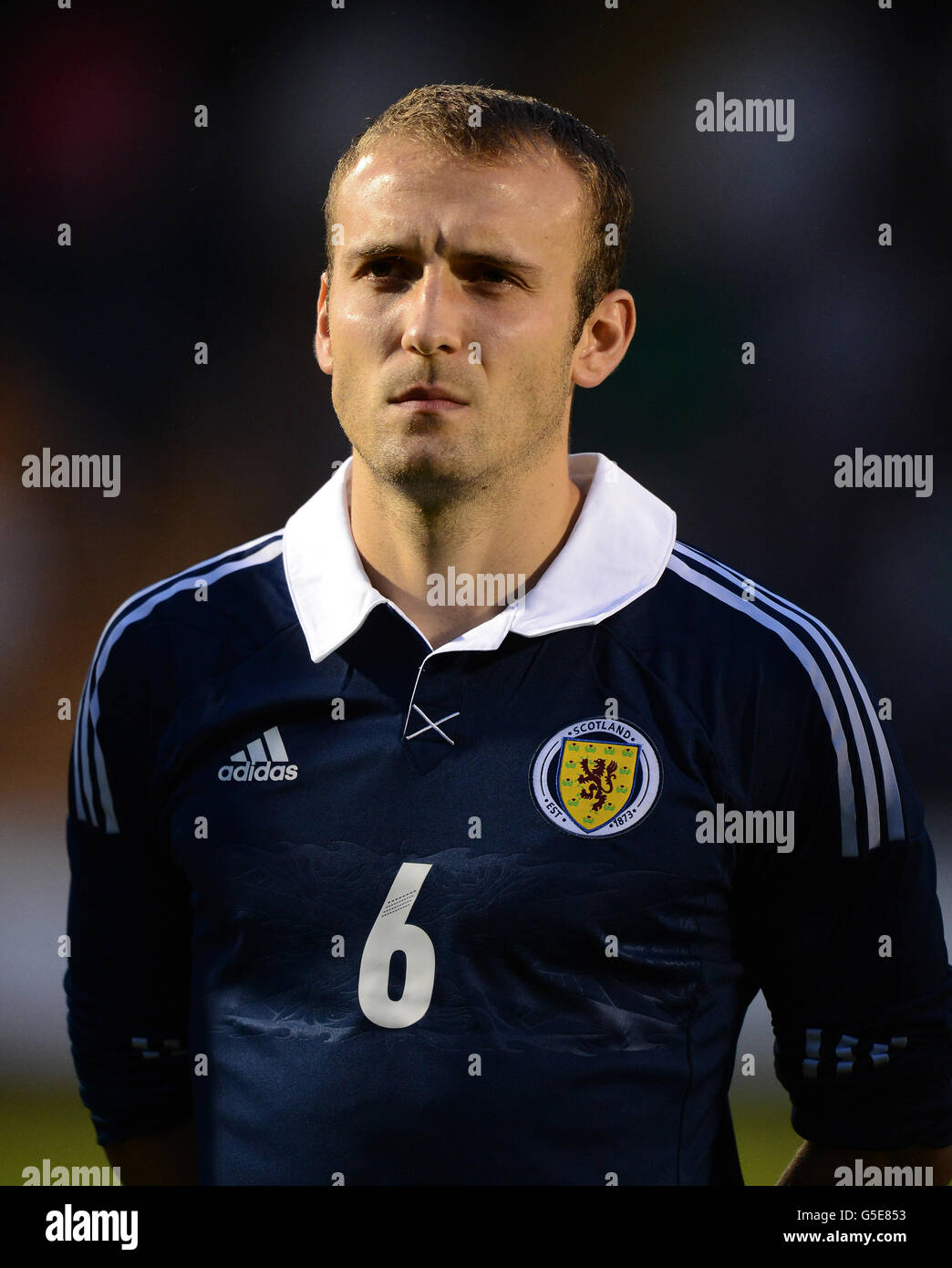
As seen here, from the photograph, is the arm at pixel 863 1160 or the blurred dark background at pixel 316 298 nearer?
the arm at pixel 863 1160

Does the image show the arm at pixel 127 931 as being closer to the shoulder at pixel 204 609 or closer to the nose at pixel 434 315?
the shoulder at pixel 204 609

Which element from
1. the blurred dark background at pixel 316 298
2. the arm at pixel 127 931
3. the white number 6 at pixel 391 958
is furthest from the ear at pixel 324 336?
the blurred dark background at pixel 316 298

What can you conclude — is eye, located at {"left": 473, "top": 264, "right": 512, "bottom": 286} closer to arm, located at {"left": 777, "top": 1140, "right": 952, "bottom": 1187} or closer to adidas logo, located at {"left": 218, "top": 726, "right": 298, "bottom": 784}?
adidas logo, located at {"left": 218, "top": 726, "right": 298, "bottom": 784}

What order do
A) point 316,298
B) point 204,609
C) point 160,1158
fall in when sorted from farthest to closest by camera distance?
point 316,298 < point 160,1158 < point 204,609

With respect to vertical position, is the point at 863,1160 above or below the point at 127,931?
below

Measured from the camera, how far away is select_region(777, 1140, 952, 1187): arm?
1.75m

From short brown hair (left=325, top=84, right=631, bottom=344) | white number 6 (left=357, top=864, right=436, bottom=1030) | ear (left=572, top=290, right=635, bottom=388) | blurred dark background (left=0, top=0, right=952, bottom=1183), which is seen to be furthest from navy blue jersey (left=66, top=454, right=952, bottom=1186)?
blurred dark background (left=0, top=0, right=952, bottom=1183)

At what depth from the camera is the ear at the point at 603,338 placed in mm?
1767

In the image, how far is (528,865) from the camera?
1574mm

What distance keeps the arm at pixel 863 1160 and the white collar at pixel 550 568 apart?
33.0 inches

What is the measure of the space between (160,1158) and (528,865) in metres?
0.81

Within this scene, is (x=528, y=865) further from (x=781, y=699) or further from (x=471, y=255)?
(x=471, y=255)

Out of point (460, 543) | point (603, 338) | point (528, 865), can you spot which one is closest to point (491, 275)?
point (603, 338)

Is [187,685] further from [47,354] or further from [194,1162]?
[47,354]
